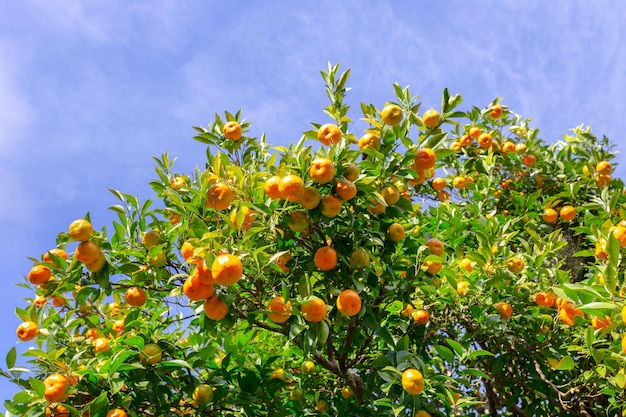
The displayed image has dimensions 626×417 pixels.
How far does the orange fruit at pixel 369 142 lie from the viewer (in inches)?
122

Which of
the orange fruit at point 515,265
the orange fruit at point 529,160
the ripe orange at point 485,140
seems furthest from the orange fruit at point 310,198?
the orange fruit at point 529,160

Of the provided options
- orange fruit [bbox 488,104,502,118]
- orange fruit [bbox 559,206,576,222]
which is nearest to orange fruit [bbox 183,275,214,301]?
orange fruit [bbox 559,206,576,222]

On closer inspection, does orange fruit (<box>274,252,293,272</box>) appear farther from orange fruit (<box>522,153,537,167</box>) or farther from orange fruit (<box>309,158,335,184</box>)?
orange fruit (<box>522,153,537,167</box>)

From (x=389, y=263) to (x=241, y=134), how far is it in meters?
1.47

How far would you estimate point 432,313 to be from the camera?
13.2 ft

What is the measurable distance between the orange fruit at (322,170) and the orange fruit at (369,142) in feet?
1.69

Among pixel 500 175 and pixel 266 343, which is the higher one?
pixel 500 175

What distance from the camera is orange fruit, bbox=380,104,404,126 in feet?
10.2

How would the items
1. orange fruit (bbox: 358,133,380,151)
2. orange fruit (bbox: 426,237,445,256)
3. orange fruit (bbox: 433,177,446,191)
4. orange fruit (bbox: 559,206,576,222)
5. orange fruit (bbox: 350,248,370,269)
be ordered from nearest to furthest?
1. orange fruit (bbox: 350,248,370,269)
2. orange fruit (bbox: 358,133,380,151)
3. orange fruit (bbox: 426,237,445,256)
4. orange fruit (bbox: 559,206,576,222)
5. orange fruit (bbox: 433,177,446,191)

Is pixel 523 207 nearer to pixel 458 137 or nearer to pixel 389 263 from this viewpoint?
pixel 458 137

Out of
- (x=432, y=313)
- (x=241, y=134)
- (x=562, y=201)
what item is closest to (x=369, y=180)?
(x=241, y=134)

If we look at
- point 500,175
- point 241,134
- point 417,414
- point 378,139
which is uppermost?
point 500,175

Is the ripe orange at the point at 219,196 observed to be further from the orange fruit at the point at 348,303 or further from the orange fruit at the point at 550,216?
the orange fruit at the point at 550,216

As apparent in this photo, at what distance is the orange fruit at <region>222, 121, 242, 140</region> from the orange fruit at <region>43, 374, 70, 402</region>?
6.07 feet
